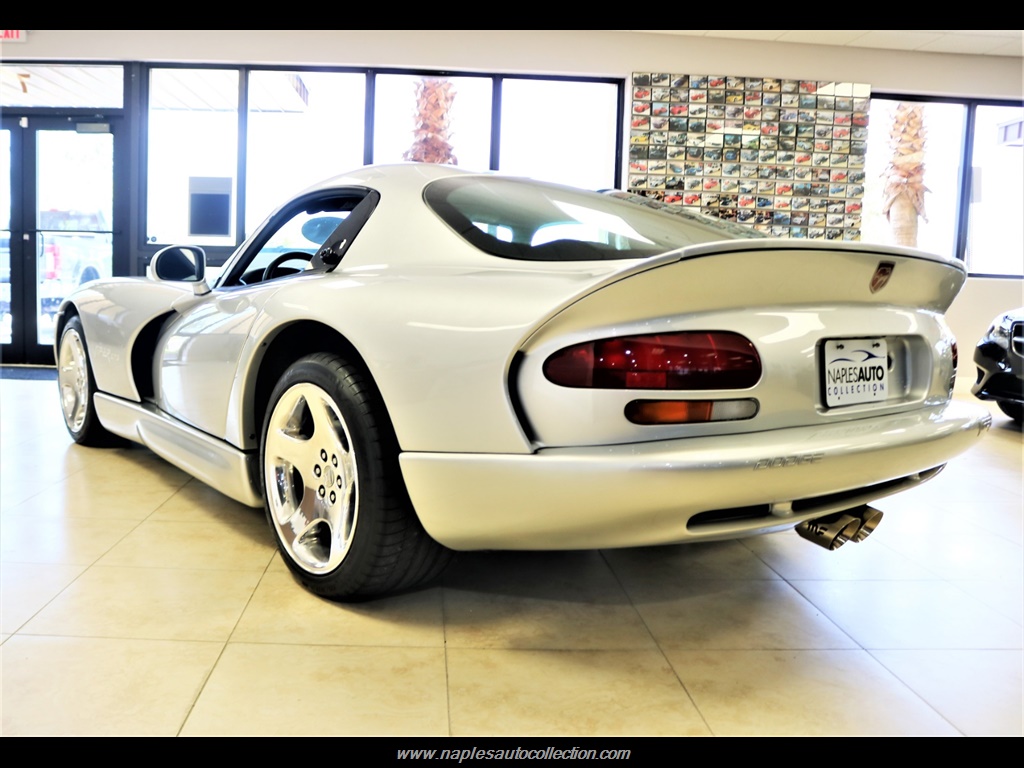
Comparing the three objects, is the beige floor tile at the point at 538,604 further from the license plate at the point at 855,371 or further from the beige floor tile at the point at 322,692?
the license plate at the point at 855,371

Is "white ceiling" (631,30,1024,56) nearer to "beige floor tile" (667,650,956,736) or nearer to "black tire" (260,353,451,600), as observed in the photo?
"black tire" (260,353,451,600)

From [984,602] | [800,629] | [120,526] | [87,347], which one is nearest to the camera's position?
[800,629]

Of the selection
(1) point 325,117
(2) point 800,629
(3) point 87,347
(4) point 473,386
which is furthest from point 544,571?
(1) point 325,117

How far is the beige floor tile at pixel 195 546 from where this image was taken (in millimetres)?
2242

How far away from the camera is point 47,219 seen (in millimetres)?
7652

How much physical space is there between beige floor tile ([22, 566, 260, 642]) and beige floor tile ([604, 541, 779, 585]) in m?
1.04

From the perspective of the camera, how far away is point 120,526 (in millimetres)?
2559

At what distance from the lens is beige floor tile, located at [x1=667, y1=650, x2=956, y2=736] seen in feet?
4.78

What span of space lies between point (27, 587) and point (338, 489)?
87cm

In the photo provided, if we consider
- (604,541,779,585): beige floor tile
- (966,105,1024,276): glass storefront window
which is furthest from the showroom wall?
(604,541,779,585): beige floor tile

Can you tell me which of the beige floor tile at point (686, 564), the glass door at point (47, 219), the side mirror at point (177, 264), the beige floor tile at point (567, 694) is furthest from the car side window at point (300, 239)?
the glass door at point (47, 219)

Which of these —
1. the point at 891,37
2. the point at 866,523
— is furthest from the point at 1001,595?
the point at 891,37
